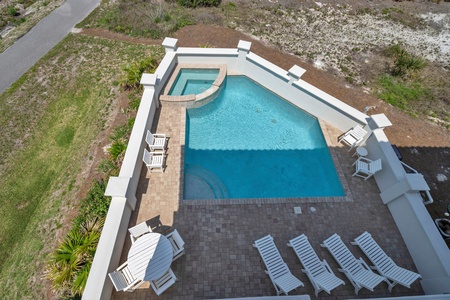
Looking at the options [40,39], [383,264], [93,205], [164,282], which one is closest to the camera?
[164,282]

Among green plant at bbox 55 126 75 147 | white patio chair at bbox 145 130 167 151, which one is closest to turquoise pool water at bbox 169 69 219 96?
white patio chair at bbox 145 130 167 151

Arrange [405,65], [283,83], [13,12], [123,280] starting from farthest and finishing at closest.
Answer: [13,12]
[405,65]
[283,83]
[123,280]

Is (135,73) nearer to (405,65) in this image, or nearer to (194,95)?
(194,95)

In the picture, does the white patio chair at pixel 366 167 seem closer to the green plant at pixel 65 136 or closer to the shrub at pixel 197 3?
the green plant at pixel 65 136

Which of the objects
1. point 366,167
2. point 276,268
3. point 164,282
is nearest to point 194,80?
point 366,167

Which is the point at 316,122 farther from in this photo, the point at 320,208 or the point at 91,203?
the point at 91,203
